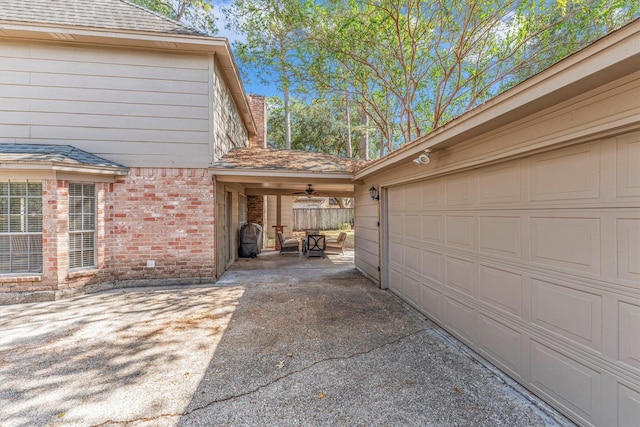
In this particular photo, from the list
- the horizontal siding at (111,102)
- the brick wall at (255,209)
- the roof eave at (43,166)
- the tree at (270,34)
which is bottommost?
the brick wall at (255,209)

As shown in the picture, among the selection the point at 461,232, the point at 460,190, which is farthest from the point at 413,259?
the point at 460,190

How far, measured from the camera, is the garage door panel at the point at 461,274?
11.1 feet

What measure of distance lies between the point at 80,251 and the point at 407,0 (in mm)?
9667

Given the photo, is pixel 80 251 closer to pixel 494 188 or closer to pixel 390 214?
pixel 390 214

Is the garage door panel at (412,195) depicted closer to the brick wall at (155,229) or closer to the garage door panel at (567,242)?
the garage door panel at (567,242)

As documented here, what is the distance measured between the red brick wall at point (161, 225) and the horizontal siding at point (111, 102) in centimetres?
40

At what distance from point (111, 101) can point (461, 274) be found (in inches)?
293

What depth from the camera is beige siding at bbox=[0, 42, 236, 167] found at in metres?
5.66

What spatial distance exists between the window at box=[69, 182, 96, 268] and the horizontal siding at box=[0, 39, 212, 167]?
0.91 m

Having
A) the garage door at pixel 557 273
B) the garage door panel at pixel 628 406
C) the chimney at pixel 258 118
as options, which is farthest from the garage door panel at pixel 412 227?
the chimney at pixel 258 118

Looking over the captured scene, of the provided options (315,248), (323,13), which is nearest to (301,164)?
(315,248)

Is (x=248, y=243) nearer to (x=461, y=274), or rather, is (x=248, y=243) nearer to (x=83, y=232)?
(x=83, y=232)

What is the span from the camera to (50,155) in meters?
5.08

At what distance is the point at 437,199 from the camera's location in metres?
4.12
